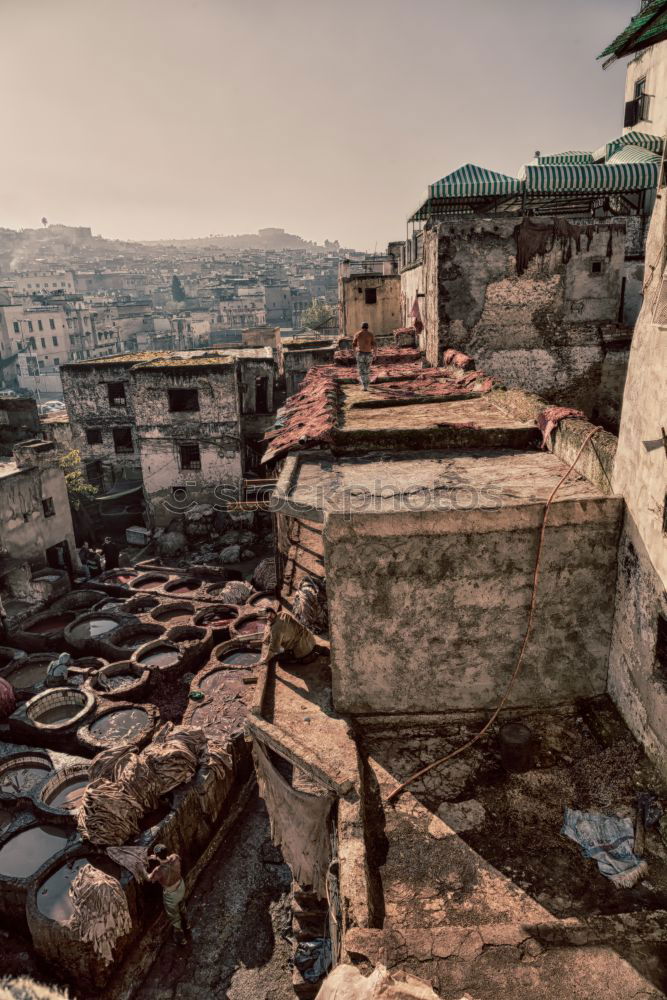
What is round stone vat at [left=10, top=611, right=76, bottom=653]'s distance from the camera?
19.6 meters

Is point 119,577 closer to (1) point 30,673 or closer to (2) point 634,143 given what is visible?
(1) point 30,673

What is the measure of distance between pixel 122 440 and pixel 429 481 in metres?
28.2

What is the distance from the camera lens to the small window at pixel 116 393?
3194 cm

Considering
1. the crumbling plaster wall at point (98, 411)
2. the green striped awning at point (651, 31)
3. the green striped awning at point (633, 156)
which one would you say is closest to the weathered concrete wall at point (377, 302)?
the green striped awning at point (633, 156)

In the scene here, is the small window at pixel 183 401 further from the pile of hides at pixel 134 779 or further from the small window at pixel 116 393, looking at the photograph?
the pile of hides at pixel 134 779

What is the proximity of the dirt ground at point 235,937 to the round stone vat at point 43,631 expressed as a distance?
10211mm

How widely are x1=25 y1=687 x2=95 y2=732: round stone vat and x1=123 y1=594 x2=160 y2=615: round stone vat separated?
506 centimetres

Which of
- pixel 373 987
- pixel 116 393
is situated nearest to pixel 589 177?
pixel 116 393

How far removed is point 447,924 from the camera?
16.9ft

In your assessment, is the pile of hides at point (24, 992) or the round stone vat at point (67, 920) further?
the round stone vat at point (67, 920)

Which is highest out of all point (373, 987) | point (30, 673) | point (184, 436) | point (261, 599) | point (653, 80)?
point (653, 80)

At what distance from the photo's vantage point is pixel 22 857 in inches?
465

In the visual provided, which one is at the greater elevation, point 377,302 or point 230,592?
point 377,302

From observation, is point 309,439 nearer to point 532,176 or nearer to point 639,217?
point 532,176
